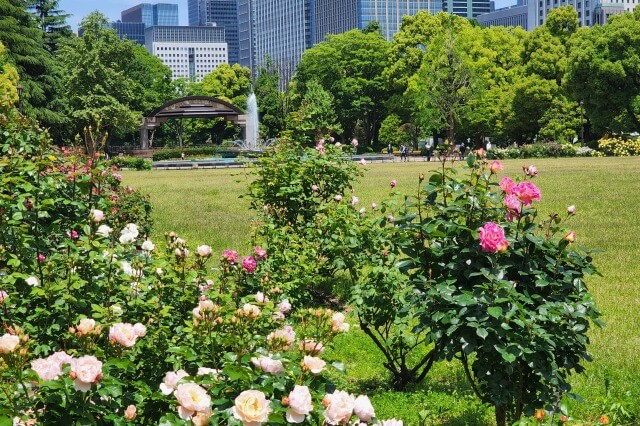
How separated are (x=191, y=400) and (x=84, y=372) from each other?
33 centimetres

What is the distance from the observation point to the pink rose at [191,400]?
216cm

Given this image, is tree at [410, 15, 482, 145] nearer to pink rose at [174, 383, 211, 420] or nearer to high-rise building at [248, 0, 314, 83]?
pink rose at [174, 383, 211, 420]

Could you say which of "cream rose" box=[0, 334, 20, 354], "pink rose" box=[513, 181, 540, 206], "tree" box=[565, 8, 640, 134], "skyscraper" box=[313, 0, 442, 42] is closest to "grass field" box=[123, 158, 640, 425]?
"pink rose" box=[513, 181, 540, 206]

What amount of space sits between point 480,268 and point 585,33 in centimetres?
4550

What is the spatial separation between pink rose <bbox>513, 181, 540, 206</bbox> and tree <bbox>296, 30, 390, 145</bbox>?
56356 millimetres

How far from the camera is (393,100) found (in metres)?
57.4

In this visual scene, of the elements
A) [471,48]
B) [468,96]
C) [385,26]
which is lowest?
[468,96]

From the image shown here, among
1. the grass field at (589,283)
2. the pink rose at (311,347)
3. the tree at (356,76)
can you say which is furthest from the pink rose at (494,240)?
the tree at (356,76)

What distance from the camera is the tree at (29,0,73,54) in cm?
5662

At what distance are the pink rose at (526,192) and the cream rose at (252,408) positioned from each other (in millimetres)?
1945

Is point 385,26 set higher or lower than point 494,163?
higher

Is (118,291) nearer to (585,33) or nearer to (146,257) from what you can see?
(146,257)

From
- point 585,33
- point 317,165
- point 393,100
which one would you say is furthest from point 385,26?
point 317,165

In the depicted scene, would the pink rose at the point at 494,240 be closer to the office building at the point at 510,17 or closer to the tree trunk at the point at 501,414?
the tree trunk at the point at 501,414
